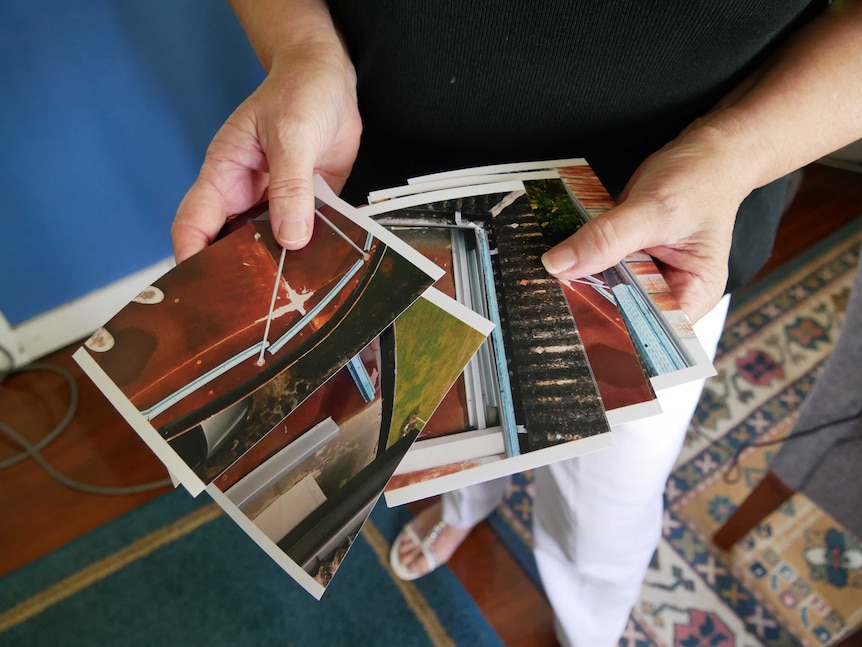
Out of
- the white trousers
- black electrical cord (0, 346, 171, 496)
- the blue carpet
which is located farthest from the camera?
black electrical cord (0, 346, 171, 496)

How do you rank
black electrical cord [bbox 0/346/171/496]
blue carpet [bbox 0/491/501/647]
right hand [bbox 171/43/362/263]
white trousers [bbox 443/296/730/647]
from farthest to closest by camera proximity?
1. black electrical cord [bbox 0/346/171/496]
2. blue carpet [bbox 0/491/501/647]
3. white trousers [bbox 443/296/730/647]
4. right hand [bbox 171/43/362/263]

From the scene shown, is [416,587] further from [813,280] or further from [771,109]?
[813,280]

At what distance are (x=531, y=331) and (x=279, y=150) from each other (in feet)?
0.96

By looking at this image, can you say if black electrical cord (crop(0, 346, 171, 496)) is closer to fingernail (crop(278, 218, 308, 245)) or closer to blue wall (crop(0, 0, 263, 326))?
blue wall (crop(0, 0, 263, 326))

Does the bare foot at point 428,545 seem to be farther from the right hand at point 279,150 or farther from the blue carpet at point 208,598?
the right hand at point 279,150

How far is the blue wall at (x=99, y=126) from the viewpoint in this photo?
1.12m

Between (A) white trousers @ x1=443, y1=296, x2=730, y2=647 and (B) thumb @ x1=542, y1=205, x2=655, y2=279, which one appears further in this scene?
(A) white trousers @ x1=443, y1=296, x2=730, y2=647

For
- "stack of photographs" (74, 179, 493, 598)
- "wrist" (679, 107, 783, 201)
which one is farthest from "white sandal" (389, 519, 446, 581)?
"wrist" (679, 107, 783, 201)

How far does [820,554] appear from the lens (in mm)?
1153

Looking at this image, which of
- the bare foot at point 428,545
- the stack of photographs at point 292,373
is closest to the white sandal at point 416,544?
the bare foot at point 428,545

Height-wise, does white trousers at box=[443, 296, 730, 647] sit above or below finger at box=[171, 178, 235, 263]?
below

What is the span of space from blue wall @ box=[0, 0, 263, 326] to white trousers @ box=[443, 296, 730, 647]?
1091 mm

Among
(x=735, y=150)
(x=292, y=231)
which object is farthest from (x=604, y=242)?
(x=292, y=231)

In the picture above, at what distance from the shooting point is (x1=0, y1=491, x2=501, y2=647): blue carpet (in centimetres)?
107
